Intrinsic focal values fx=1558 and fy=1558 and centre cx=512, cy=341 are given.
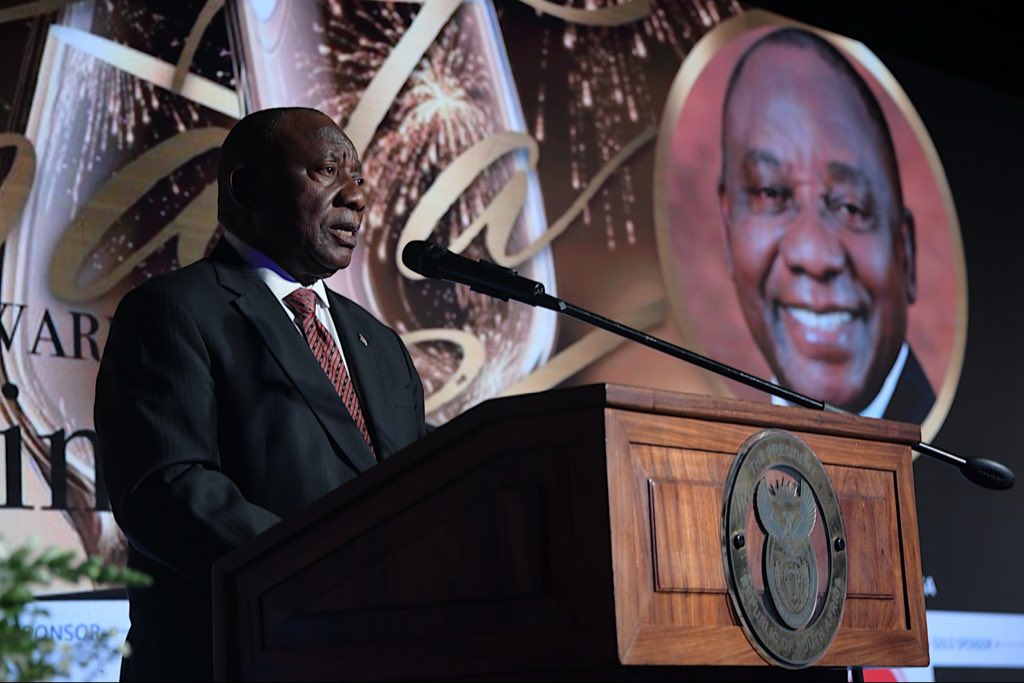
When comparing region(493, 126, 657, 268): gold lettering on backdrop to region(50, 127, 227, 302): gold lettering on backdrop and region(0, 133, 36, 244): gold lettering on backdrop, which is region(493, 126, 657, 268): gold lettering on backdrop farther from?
region(0, 133, 36, 244): gold lettering on backdrop


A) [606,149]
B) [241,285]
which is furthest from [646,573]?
[606,149]

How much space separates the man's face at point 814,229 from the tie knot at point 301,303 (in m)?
2.45

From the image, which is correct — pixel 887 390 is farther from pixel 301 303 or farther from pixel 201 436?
pixel 201 436

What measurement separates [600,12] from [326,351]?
239 centimetres

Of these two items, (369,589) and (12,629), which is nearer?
(12,629)

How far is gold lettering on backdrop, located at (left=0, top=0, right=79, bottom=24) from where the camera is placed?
312cm

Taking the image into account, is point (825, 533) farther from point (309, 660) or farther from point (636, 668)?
point (309, 660)

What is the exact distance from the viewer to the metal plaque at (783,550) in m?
1.68

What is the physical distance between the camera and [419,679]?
1636 mm

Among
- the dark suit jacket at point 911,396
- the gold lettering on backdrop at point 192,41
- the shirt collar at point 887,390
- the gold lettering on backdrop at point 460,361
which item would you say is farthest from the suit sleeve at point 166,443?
the dark suit jacket at point 911,396

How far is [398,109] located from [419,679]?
7.81 ft

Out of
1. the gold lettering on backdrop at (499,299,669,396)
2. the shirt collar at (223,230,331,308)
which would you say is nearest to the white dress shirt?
the shirt collar at (223,230,331,308)

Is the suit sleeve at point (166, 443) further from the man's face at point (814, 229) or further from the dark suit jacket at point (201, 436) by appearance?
the man's face at point (814, 229)

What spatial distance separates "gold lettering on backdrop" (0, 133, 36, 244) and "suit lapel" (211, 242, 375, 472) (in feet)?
3.35
